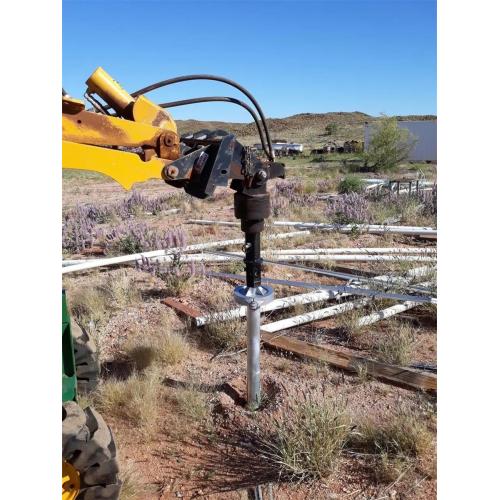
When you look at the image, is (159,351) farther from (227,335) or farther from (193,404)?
(193,404)

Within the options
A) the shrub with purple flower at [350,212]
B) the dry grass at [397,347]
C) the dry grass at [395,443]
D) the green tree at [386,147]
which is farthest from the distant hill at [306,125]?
the dry grass at [395,443]

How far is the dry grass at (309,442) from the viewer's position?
2.47 meters

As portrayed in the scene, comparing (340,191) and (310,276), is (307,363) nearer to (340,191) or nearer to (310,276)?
(310,276)

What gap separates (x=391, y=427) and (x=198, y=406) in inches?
46.1

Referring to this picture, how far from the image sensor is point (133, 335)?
14.1 ft

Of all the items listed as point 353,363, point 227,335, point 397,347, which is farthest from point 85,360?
point 397,347

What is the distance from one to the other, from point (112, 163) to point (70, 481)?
4.10ft

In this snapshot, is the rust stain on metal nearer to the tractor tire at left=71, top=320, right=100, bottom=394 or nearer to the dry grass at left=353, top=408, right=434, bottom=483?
the tractor tire at left=71, top=320, right=100, bottom=394

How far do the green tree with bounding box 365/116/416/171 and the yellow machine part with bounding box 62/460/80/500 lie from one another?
23.8 m

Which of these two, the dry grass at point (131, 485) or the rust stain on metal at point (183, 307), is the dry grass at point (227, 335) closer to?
the rust stain on metal at point (183, 307)

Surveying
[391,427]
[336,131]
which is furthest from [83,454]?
[336,131]

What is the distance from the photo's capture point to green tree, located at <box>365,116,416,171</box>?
24.5 meters

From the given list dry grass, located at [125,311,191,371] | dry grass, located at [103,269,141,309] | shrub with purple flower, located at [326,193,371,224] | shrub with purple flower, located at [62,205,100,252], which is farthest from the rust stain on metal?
shrub with purple flower, located at [326,193,371,224]

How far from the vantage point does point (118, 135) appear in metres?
1.88
